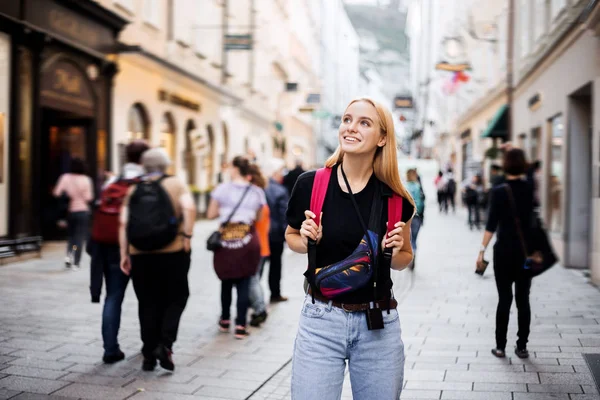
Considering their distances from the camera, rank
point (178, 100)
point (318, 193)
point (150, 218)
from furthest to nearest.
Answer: point (178, 100)
point (150, 218)
point (318, 193)

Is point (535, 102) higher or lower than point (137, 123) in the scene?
higher

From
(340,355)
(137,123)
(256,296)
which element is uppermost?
(137,123)

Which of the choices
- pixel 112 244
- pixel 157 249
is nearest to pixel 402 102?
pixel 112 244

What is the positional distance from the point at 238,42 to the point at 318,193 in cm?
1860

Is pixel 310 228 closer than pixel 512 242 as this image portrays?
Yes

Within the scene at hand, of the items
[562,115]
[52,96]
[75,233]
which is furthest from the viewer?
[52,96]

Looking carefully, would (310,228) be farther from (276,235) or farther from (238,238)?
(276,235)

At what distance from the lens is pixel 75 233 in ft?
37.7

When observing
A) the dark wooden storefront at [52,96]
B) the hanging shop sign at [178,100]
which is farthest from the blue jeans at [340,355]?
the hanging shop sign at [178,100]

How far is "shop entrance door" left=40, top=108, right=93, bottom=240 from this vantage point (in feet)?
51.5

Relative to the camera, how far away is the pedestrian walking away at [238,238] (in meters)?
7.04

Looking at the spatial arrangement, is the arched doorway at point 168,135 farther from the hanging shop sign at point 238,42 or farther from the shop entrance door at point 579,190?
the shop entrance door at point 579,190

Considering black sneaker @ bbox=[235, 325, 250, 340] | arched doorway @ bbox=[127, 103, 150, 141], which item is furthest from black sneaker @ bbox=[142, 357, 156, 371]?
arched doorway @ bbox=[127, 103, 150, 141]

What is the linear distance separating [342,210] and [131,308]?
19.1ft
